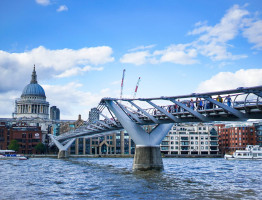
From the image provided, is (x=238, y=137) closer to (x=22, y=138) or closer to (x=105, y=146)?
(x=105, y=146)

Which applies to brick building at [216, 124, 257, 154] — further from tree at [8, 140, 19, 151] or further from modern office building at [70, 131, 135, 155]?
tree at [8, 140, 19, 151]

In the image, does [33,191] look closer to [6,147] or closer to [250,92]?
[250,92]

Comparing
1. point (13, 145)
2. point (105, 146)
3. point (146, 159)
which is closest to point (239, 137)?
point (105, 146)

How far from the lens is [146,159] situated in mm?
53312

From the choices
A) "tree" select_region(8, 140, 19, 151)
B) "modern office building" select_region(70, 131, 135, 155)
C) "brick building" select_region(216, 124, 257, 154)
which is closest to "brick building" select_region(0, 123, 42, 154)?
"tree" select_region(8, 140, 19, 151)

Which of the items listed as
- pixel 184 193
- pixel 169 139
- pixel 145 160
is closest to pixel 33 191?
pixel 184 193

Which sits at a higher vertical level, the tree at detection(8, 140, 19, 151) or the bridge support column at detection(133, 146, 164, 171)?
the tree at detection(8, 140, 19, 151)

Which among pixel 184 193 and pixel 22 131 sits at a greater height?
pixel 22 131

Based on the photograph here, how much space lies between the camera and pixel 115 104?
57.5 m

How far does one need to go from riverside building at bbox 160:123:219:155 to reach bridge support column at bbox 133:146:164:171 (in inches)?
3898

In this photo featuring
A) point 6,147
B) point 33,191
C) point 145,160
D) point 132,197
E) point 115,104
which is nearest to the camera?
point 132,197

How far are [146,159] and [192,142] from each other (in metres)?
103

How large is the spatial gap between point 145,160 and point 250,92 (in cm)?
2581

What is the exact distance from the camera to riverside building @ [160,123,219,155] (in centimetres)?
15250
